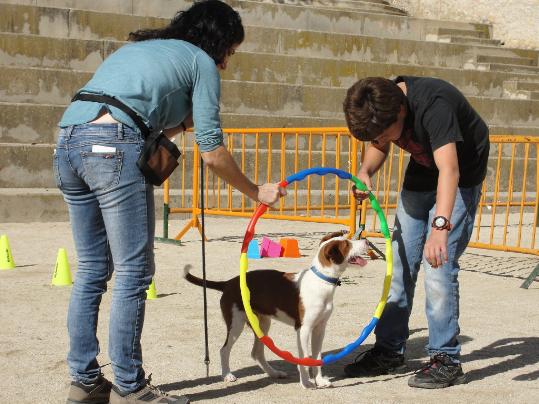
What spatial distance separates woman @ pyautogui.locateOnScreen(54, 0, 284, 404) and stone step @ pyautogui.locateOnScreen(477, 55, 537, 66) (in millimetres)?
15022

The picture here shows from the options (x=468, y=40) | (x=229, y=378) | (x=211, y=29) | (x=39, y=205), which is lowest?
(x=39, y=205)

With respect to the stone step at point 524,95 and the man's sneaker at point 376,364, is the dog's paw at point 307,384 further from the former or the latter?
the stone step at point 524,95

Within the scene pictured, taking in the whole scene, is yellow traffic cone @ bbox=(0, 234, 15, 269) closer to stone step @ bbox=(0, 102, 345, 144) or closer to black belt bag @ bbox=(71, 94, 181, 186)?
black belt bag @ bbox=(71, 94, 181, 186)

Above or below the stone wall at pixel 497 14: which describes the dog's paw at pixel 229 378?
below

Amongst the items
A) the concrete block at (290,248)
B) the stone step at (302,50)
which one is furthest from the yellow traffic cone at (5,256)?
the stone step at (302,50)

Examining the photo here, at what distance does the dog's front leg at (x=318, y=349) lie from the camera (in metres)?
4.53

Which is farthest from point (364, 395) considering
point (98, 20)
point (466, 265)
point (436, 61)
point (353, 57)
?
point (436, 61)

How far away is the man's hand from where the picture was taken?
4.17m

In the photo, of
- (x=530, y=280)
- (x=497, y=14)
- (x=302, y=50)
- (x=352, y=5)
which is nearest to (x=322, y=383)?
(x=530, y=280)

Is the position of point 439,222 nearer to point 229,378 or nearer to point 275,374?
point 275,374

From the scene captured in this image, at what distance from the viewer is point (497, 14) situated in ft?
65.5

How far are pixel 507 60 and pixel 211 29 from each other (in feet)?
51.8

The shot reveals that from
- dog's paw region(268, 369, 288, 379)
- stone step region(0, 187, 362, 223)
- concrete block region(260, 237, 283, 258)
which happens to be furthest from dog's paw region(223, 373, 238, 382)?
stone step region(0, 187, 362, 223)

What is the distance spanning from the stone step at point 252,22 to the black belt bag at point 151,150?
11.4m
